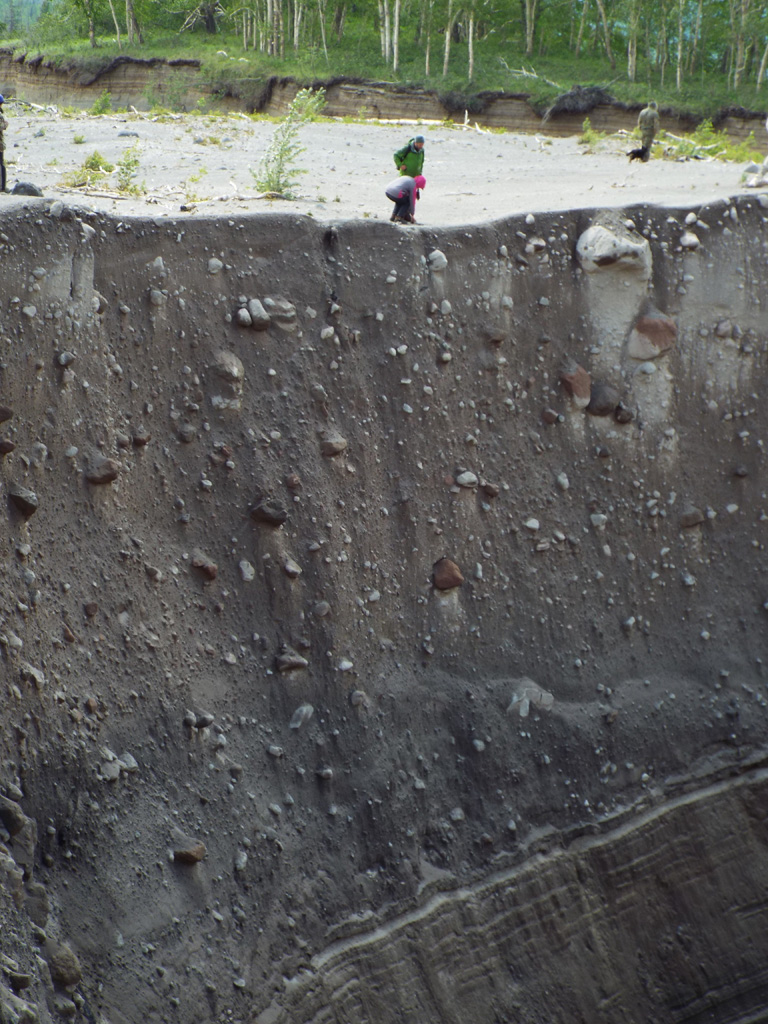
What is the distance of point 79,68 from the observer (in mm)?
20016

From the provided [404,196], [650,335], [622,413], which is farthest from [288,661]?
[650,335]

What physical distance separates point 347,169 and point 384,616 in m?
5.48

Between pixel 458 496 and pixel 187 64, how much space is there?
16843 mm

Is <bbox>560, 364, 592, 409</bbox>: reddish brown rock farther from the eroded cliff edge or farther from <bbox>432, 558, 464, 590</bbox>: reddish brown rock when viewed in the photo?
<bbox>432, 558, 464, 590</bbox>: reddish brown rock

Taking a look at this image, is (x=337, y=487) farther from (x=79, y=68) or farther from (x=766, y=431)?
(x=79, y=68)

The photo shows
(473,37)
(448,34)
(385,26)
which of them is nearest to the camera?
(448,34)

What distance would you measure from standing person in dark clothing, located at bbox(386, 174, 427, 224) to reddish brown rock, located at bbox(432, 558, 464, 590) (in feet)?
7.20

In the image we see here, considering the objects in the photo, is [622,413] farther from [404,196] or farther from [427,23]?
[427,23]

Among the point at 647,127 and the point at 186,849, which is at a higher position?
the point at 647,127

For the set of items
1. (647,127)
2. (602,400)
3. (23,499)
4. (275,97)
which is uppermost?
(275,97)

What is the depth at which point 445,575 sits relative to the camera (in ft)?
19.6

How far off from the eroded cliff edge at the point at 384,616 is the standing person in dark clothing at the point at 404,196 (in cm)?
39

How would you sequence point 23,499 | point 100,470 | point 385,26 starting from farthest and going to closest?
1. point 385,26
2. point 100,470
3. point 23,499

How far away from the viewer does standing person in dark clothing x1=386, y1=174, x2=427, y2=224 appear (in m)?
6.18
